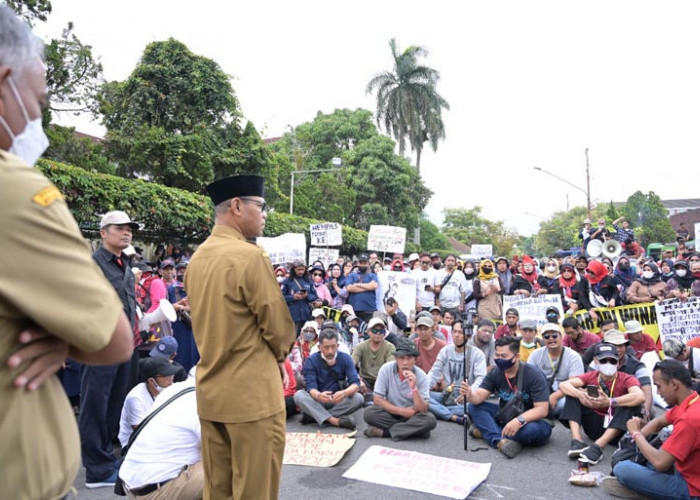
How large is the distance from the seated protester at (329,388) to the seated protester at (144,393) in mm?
2327

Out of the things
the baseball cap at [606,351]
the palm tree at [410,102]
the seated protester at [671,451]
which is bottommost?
the seated protester at [671,451]

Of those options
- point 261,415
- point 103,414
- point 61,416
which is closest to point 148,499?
point 103,414

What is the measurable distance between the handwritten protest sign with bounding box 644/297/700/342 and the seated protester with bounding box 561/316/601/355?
1.76 metres

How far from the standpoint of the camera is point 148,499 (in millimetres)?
3678

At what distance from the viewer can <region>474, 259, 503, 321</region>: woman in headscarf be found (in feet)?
34.1

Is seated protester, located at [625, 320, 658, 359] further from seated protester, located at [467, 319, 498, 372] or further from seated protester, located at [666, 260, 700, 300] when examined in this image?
seated protester, located at [666, 260, 700, 300]

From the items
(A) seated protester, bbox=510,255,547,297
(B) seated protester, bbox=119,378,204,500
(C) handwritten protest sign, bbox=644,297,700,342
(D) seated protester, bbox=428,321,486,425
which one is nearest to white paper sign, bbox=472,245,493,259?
(A) seated protester, bbox=510,255,547,297

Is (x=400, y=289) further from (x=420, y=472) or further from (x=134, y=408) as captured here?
(x=134, y=408)

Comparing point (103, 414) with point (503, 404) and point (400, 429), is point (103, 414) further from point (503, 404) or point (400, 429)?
point (503, 404)

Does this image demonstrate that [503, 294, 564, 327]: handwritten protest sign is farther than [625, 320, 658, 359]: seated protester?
Yes

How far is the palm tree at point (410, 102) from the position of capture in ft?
131

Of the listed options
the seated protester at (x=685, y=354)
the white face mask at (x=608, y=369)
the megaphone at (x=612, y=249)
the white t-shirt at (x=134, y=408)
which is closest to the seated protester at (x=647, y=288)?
the megaphone at (x=612, y=249)

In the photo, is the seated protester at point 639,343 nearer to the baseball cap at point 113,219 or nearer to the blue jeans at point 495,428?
the blue jeans at point 495,428

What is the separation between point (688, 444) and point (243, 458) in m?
3.27
